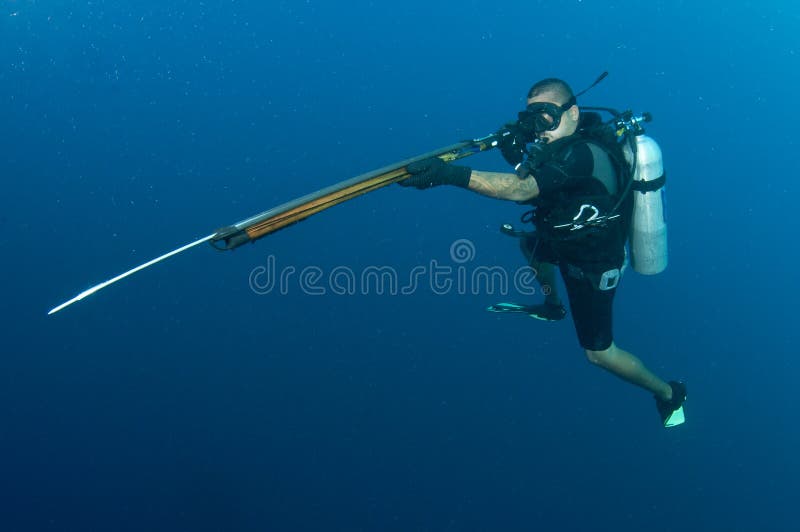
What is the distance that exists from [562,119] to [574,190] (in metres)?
0.47

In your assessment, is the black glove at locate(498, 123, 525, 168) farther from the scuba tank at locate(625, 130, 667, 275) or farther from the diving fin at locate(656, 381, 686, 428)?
the diving fin at locate(656, 381, 686, 428)

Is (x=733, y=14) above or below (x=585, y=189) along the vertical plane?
above

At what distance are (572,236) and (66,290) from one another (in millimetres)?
11259

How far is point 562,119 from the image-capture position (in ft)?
10.1

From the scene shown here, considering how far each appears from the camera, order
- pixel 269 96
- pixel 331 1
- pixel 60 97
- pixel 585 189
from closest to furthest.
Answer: pixel 585 189 → pixel 60 97 → pixel 269 96 → pixel 331 1

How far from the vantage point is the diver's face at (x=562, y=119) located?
10.1 ft

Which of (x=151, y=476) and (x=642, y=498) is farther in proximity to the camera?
(x=151, y=476)

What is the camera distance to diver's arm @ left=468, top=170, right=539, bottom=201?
261cm

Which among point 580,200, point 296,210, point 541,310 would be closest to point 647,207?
point 580,200

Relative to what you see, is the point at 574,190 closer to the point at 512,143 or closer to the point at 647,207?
the point at 512,143

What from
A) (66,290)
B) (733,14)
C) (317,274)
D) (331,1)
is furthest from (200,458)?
(733,14)

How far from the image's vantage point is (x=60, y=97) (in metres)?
12.5

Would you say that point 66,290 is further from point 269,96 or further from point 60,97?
point 269,96

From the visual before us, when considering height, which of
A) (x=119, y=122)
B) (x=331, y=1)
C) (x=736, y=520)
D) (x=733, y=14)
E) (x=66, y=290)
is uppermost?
(x=331, y=1)
